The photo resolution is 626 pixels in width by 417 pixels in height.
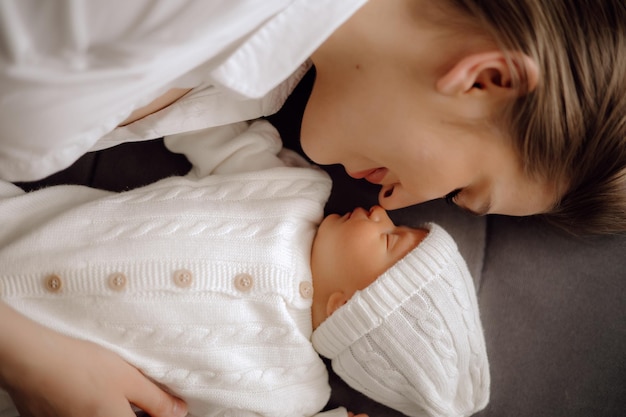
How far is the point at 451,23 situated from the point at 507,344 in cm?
76

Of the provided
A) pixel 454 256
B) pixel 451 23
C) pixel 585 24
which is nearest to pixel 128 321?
pixel 454 256

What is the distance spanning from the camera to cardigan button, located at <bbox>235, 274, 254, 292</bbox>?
103 centimetres

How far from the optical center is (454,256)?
1.08 metres

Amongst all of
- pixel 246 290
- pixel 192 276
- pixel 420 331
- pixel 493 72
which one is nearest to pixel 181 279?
pixel 192 276

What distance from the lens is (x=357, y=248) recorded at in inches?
42.2

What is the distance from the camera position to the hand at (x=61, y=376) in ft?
2.99

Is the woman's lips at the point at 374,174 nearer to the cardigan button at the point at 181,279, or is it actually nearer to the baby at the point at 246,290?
the baby at the point at 246,290

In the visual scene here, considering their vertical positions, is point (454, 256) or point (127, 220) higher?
point (127, 220)

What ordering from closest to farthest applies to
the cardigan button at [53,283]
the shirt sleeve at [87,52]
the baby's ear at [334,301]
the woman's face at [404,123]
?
the shirt sleeve at [87,52], the woman's face at [404,123], the cardigan button at [53,283], the baby's ear at [334,301]

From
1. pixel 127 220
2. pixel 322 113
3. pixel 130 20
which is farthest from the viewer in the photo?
pixel 127 220

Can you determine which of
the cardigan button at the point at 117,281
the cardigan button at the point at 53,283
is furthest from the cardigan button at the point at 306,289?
the cardigan button at the point at 53,283

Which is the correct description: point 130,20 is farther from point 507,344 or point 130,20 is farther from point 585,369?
A: point 585,369

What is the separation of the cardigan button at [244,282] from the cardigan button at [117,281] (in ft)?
0.66

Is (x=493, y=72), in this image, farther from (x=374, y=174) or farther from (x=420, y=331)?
(x=420, y=331)
